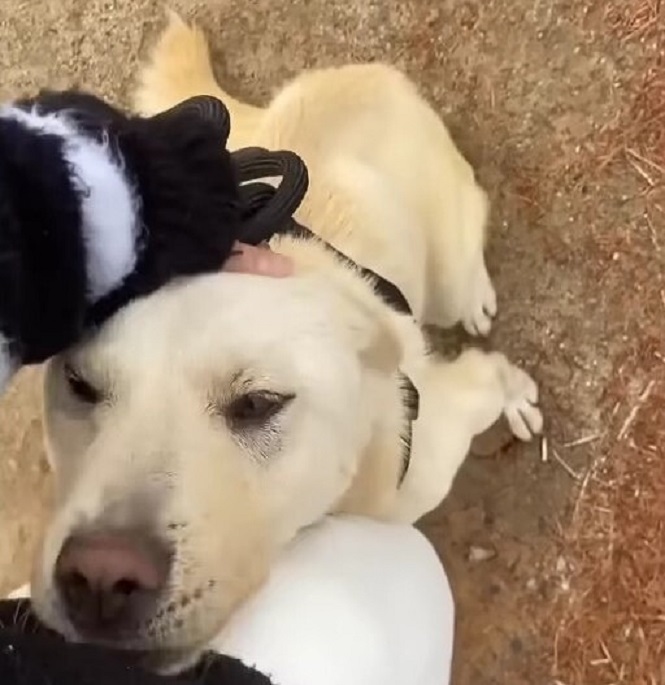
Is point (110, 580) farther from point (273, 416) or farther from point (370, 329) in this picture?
point (370, 329)

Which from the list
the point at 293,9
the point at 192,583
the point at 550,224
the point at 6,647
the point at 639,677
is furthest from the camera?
the point at 293,9

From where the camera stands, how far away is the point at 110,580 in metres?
1.01

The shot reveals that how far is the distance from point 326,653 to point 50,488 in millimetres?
911

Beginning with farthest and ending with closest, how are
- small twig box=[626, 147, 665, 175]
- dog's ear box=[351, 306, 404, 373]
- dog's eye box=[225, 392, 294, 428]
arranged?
small twig box=[626, 147, 665, 175], dog's ear box=[351, 306, 404, 373], dog's eye box=[225, 392, 294, 428]

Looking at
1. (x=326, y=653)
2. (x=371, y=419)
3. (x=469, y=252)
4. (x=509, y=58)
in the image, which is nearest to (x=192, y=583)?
(x=326, y=653)

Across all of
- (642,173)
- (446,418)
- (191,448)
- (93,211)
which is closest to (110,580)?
(191,448)

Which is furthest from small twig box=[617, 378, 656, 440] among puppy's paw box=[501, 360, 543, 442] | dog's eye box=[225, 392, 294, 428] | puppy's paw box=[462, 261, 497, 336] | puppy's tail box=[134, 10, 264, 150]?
dog's eye box=[225, 392, 294, 428]

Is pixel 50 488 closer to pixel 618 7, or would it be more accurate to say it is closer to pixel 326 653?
pixel 326 653

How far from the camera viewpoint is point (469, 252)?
1.75 m

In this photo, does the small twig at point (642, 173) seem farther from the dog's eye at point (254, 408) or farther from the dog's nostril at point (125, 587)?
the dog's nostril at point (125, 587)

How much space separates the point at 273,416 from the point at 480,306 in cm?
72

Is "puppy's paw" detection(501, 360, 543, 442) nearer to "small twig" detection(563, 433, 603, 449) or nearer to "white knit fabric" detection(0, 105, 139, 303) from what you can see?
"small twig" detection(563, 433, 603, 449)

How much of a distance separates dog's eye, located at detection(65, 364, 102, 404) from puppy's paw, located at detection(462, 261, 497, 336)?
77 cm

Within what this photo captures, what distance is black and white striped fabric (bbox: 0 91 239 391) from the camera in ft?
3.30
